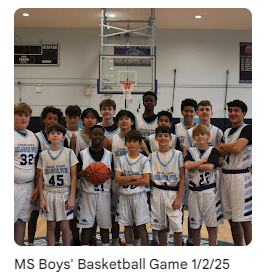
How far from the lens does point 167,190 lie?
10.4ft

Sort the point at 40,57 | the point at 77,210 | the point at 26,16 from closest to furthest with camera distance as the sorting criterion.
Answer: the point at 77,210
the point at 26,16
the point at 40,57

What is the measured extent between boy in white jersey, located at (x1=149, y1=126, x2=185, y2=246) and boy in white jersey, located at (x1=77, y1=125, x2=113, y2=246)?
1.49ft

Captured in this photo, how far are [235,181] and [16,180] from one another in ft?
6.78

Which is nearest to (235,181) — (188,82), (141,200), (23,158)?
(141,200)

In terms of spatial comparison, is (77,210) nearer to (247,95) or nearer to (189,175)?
(189,175)

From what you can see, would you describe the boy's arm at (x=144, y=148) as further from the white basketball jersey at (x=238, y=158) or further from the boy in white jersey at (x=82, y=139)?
the white basketball jersey at (x=238, y=158)

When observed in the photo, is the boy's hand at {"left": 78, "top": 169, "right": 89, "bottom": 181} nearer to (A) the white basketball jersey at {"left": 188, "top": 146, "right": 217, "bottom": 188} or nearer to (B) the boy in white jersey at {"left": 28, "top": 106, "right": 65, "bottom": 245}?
(B) the boy in white jersey at {"left": 28, "top": 106, "right": 65, "bottom": 245}

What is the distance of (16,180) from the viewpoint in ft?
10.3

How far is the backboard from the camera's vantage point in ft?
25.1

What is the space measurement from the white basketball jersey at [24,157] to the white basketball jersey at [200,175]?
5.02 feet

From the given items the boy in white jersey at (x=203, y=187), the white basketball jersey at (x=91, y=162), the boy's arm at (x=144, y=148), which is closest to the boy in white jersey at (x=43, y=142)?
the white basketball jersey at (x=91, y=162)

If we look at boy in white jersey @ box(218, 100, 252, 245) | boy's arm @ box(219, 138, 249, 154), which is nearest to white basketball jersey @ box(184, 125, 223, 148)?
boy in white jersey @ box(218, 100, 252, 245)

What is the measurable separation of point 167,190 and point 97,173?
69 cm

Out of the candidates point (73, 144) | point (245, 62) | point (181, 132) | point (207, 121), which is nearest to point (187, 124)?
point (181, 132)
